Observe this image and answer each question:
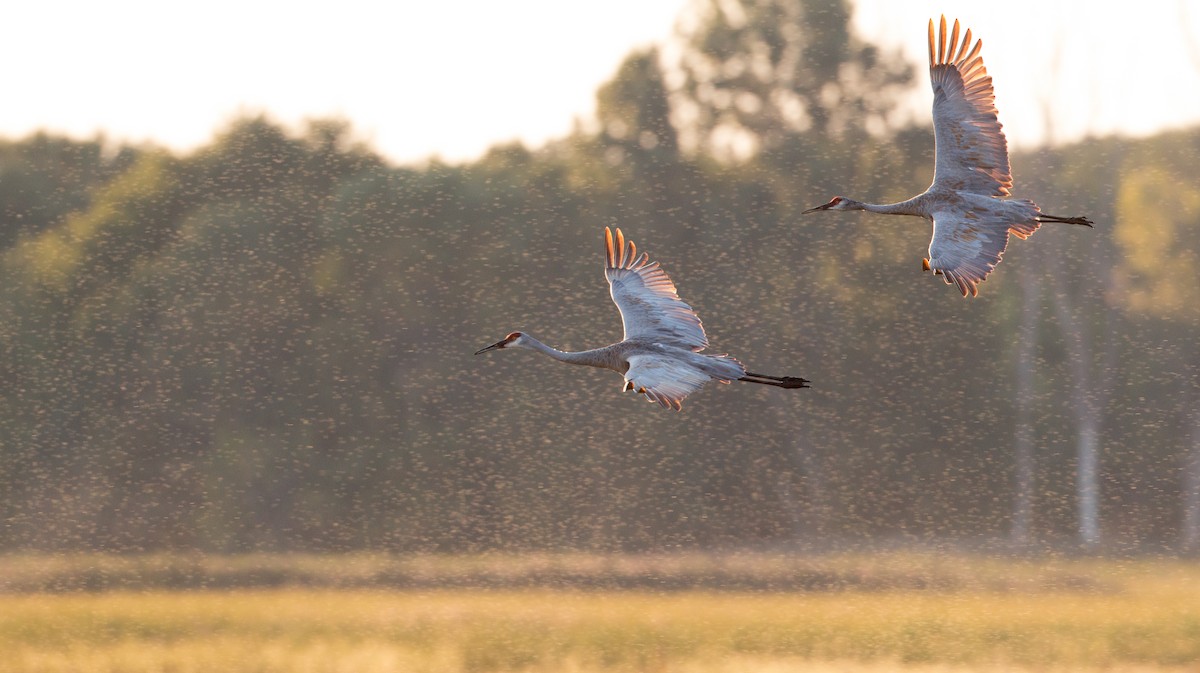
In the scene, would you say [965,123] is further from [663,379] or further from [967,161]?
[663,379]

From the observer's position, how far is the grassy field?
93.5 feet

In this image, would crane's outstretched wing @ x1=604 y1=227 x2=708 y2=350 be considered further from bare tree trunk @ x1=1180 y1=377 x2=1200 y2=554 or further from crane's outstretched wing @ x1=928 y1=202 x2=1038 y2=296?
bare tree trunk @ x1=1180 y1=377 x2=1200 y2=554

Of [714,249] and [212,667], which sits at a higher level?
[714,249]

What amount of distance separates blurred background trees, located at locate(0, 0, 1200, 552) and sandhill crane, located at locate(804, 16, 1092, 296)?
3254 centimetres

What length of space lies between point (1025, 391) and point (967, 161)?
35979 millimetres

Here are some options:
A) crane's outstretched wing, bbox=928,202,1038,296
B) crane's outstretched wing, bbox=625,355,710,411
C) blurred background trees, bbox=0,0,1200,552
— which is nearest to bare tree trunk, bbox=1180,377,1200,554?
blurred background trees, bbox=0,0,1200,552

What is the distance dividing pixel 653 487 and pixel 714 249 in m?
6.62

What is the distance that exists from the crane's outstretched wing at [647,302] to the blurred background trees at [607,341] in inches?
1218

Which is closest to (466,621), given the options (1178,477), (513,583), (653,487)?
(513,583)

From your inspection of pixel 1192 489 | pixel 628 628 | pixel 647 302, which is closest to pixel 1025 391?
pixel 1192 489

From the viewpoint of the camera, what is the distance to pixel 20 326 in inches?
1754

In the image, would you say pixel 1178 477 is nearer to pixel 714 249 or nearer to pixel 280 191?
pixel 714 249

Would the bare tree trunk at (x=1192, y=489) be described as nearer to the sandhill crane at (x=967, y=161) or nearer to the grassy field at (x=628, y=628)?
the grassy field at (x=628, y=628)

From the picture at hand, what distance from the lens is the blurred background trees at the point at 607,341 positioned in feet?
147
